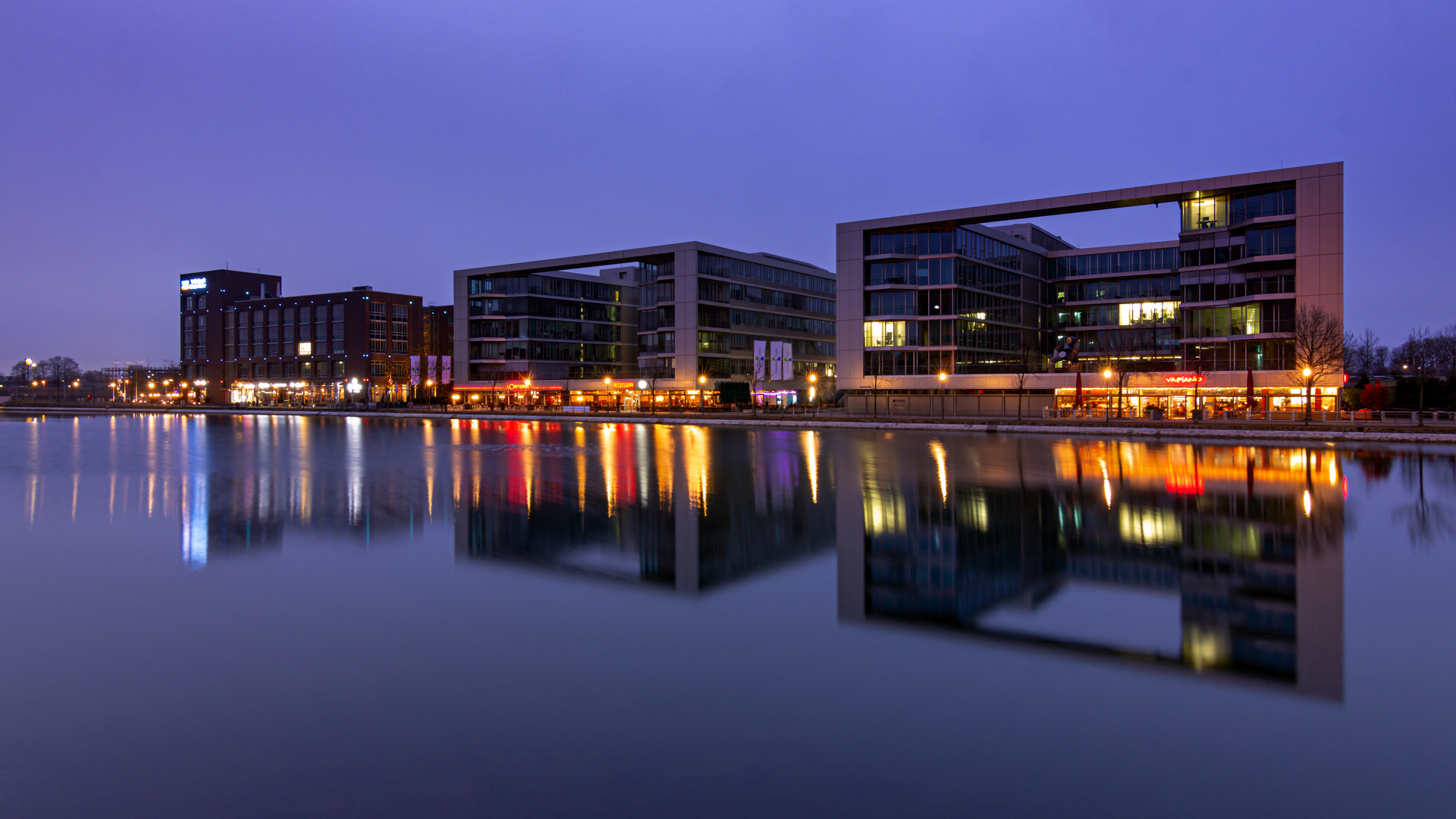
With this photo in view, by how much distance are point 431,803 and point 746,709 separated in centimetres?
265

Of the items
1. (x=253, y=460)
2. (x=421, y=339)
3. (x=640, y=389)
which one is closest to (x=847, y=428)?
(x=253, y=460)

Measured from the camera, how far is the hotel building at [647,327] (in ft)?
333

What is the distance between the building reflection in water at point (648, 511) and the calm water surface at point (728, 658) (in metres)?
0.15

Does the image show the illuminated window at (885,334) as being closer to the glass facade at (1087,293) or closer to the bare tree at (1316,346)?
the glass facade at (1087,293)


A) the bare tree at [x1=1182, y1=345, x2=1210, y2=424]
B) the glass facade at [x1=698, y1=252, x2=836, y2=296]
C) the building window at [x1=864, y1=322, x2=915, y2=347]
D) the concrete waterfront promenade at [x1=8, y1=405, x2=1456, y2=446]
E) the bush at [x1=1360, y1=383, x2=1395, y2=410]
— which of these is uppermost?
the glass facade at [x1=698, y1=252, x2=836, y2=296]

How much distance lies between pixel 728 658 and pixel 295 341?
154617 mm

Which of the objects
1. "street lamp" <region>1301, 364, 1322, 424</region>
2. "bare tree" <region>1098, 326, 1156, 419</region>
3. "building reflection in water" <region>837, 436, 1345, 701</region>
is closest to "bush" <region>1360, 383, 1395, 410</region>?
"street lamp" <region>1301, 364, 1322, 424</region>

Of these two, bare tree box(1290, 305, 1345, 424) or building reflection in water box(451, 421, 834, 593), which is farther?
bare tree box(1290, 305, 1345, 424)

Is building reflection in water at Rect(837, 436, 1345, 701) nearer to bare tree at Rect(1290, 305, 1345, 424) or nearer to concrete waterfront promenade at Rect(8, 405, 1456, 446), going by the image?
concrete waterfront promenade at Rect(8, 405, 1456, 446)

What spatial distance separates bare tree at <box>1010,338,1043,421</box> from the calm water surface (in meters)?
52.8

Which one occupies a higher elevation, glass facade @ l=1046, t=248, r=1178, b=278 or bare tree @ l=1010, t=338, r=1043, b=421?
glass facade @ l=1046, t=248, r=1178, b=278

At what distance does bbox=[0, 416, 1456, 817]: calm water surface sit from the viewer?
589 centimetres

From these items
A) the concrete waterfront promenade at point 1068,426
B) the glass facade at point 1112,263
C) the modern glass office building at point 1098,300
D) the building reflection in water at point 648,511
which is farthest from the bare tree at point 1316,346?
the building reflection in water at point 648,511

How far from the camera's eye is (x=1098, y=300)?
A: 98.7 m
